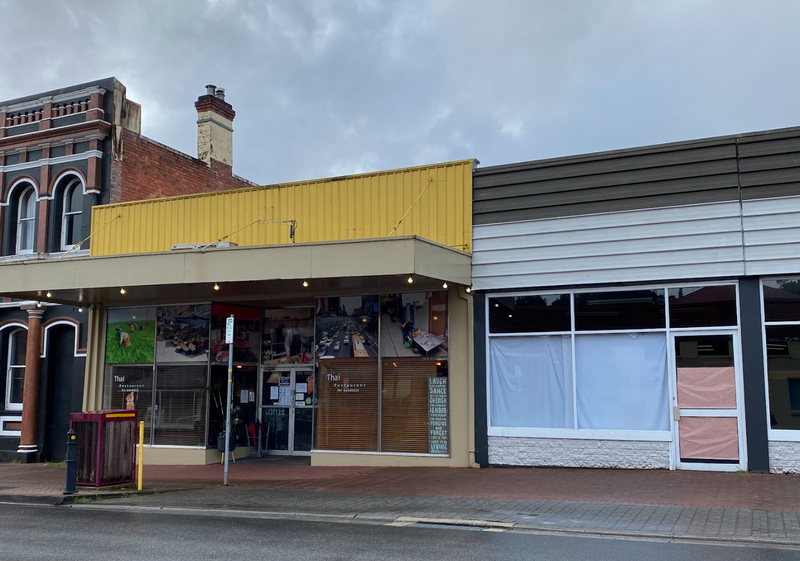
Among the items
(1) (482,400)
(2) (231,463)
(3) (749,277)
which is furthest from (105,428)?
(3) (749,277)

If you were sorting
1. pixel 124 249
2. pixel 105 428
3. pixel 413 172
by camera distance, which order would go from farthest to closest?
1. pixel 124 249
2. pixel 413 172
3. pixel 105 428

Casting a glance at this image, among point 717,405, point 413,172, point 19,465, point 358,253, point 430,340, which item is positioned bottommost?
point 19,465

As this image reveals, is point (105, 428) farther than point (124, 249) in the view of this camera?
No

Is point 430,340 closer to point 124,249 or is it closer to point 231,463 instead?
point 231,463

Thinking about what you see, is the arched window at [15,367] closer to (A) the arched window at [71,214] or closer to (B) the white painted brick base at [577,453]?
(A) the arched window at [71,214]

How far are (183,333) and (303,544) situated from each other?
407 inches

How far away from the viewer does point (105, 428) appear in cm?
1370

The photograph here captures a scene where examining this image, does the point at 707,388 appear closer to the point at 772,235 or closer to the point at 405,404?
the point at 772,235

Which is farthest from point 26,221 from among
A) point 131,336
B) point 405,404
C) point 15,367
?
point 405,404

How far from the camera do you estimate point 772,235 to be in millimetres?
13594

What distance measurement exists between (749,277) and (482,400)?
5.23 m

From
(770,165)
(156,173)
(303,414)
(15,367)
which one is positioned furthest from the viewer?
(156,173)

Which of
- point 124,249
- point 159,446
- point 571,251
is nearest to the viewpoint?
point 571,251

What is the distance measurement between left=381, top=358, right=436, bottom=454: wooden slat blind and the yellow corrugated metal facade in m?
2.56
